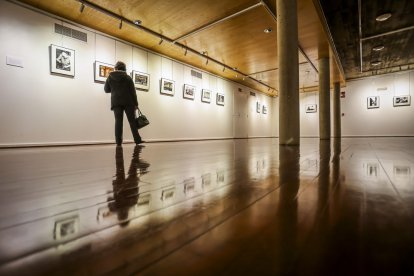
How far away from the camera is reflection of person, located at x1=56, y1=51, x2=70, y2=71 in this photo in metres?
5.44

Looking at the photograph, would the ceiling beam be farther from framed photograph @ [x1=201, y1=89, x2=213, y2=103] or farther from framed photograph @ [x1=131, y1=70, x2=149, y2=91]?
framed photograph @ [x1=201, y1=89, x2=213, y2=103]

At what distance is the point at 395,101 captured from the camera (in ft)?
38.9

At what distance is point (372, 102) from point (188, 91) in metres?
10.6

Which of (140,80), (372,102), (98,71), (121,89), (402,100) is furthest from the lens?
(372,102)

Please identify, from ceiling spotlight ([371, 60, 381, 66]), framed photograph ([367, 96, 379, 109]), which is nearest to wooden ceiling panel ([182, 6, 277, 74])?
ceiling spotlight ([371, 60, 381, 66])

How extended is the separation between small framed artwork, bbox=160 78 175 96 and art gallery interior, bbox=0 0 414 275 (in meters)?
0.08

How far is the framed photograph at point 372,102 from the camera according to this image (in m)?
12.4

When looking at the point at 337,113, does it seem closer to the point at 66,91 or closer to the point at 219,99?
the point at 219,99

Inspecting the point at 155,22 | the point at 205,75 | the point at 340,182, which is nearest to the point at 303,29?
the point at 155,22

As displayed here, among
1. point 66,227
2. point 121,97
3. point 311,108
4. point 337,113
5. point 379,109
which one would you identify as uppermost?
point 311,108

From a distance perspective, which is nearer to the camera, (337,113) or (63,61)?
(63,61)

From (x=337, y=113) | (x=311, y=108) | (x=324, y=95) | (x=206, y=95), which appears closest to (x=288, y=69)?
(x=324, y=95)

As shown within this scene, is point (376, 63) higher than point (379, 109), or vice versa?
point (376, 63)

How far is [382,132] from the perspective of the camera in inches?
483
